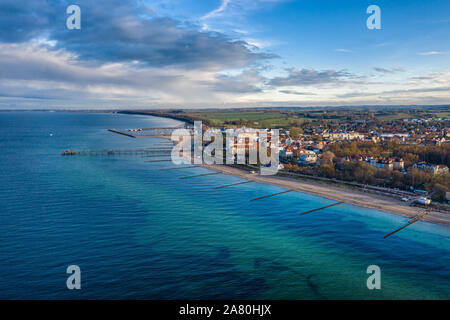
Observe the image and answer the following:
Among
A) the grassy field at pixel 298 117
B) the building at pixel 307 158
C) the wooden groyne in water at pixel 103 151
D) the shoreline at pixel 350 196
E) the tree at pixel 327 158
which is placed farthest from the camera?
the grassy field at pixel 298 117

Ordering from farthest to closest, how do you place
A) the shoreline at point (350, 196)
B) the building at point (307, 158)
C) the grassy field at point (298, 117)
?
the grassy field at point (298, 117) < the building at point (307, 158) < the shoreline at point (350, 196)

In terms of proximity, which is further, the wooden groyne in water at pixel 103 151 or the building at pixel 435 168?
the wooden groyne in water at pixel 103 151

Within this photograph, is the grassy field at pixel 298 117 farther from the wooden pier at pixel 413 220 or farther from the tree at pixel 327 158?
the wooden pier at pixel 413 220

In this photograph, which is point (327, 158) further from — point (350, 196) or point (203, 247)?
point (203, 247)

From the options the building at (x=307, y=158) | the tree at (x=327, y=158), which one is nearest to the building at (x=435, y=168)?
the tree at (x=327, y=158)

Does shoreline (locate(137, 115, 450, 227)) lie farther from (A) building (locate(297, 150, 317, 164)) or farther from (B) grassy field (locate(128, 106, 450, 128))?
(B) grassy field (locate(128, 106, 450, 128))

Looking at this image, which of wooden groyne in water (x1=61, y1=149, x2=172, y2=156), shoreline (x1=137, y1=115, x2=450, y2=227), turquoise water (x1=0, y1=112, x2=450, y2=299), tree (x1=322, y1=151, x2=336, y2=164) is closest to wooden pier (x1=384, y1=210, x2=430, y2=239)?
shoreline (x1=137, y1=115, x2=450, y2=227)
